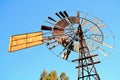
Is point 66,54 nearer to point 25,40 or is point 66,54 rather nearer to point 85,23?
point 85,23

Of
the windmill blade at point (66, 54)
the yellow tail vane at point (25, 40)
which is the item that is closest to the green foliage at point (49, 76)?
the windmill blade at point (66, 54)

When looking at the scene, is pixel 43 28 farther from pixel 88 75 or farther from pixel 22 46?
pixel 88 75

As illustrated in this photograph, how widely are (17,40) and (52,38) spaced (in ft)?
8.15

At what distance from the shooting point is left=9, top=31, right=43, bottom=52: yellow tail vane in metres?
15.3

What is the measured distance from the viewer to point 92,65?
1485 cm

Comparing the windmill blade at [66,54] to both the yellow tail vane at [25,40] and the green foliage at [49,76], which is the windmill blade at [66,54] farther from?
the green foliage at [49,76]

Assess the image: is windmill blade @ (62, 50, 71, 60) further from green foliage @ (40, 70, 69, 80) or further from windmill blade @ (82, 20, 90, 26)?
green foliage @ (40, 70, 69, 80)

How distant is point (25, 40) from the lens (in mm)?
15547

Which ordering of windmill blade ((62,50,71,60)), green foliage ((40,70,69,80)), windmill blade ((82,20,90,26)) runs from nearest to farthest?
1. windmill blade ((82,20,90,26))
2. windmill blade ((62,50,71,60))
3. green foliage ((40,70,69,80))

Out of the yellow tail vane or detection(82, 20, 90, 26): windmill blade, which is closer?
the yellow tail vane

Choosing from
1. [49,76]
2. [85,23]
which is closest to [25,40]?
[85,23]

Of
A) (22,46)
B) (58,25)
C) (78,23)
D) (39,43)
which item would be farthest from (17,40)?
(78,23)

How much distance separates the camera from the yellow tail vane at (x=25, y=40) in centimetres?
1527

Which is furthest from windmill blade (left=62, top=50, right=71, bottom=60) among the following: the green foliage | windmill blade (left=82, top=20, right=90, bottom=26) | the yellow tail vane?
the green foliage
